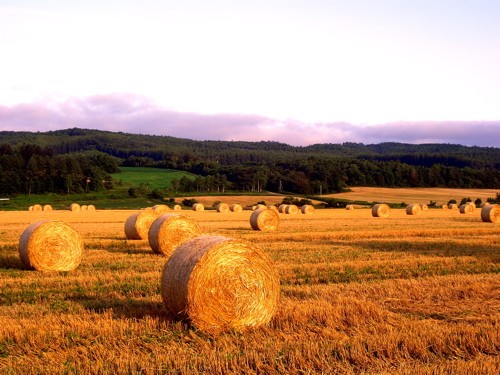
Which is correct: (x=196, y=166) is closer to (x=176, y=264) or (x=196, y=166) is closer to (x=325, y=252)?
(x=325, y=252)

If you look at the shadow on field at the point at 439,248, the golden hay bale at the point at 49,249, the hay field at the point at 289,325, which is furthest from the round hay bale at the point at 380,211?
the golden hay bale at the point at 49,249

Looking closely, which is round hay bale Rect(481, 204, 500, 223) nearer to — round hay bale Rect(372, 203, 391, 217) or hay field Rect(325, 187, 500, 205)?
round hay bale Rect(372, 203, 391, 217)

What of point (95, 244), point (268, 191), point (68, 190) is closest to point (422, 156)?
point (268, 191)

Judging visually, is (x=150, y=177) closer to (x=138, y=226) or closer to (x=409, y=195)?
(x=409, y=195)

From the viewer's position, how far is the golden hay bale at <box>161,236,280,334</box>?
7.79m

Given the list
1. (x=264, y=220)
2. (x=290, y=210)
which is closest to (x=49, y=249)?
(x=264, y=220)

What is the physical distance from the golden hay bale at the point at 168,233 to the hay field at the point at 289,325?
7.95 ft

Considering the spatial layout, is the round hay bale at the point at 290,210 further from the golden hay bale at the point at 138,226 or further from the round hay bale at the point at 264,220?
the golden hay bale at the point at 138,226

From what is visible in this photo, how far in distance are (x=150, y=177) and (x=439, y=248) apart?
225 feet

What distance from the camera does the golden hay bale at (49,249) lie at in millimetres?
13719

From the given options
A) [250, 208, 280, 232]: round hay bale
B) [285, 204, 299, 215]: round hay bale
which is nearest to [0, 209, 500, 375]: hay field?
[250, 208, 280, 232]: round hay bale

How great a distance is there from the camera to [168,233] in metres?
16.5

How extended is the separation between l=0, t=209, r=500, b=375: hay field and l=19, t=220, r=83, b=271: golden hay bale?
0.40 m

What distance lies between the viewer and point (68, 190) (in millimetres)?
67625
